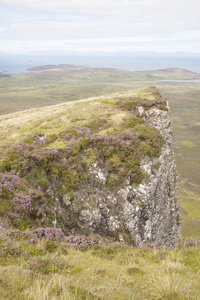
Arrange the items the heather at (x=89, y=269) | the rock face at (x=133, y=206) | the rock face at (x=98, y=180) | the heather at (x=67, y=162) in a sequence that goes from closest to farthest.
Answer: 1. the heather at (x=89, y=269)
2. the heather at (x=67, y=162)
3. the rock face at (x=98, y=180)
4. the rock face at (x=133, y=206)

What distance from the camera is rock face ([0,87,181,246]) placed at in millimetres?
17062

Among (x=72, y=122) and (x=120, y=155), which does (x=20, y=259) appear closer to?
(x=120, y=155)

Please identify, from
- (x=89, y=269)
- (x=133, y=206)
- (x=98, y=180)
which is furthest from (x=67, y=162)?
(x=89, y=269)

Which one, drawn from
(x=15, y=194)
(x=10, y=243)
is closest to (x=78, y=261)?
(x=10, y=243)

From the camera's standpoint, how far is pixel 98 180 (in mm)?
21484

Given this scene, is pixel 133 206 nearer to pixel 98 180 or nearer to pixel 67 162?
pixel 98 180

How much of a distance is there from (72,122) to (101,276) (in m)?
22.5

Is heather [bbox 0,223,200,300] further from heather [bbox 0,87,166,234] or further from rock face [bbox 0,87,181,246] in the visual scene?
rock face [bbox 0,87,181,246]

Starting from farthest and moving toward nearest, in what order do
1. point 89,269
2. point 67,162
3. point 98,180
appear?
point 98,180 → point 67,162 → point 89,269

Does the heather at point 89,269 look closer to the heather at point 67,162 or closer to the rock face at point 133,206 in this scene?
the heather at point 67,162

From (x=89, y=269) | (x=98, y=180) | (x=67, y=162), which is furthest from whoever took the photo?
(x=98, y=180)

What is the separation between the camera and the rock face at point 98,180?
17.1m

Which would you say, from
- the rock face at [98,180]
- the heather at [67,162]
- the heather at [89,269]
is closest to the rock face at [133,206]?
the rock face at [98,180]

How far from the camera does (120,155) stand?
76.7ft
